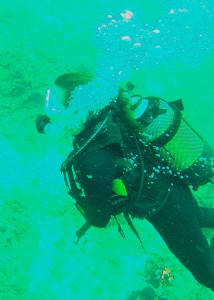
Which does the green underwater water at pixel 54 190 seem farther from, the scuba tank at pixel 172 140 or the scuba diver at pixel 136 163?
the scuba tank at pixel 172 140

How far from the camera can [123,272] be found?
7344mm

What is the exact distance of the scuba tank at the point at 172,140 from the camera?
2896 mm

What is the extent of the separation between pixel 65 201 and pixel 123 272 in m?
2.86

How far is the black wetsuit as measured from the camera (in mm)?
2553

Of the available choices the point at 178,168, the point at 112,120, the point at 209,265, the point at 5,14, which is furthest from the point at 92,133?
the point at 5,14

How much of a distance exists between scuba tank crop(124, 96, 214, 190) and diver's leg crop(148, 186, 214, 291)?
258 millimetres

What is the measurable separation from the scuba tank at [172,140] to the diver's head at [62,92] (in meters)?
0.57

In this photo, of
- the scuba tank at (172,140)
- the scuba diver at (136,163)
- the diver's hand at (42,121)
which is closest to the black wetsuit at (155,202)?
the scuba diver at (136,163)

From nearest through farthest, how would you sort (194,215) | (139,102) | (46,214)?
(139,102)
(194,215)
(46,214)

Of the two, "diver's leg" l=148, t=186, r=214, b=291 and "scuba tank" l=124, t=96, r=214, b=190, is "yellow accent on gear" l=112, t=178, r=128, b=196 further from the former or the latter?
"diver's leg" l=148, t=186, r=214, b=291

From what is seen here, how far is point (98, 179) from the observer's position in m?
2.51

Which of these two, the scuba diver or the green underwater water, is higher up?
the scuba diver

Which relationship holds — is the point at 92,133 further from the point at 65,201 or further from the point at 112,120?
the point at 65,201

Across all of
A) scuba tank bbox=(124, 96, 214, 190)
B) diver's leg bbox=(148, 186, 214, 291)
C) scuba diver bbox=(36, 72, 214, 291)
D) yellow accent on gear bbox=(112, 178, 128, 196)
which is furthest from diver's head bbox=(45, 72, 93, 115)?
diver's leg bbox=(148, 186, 214, 291)
